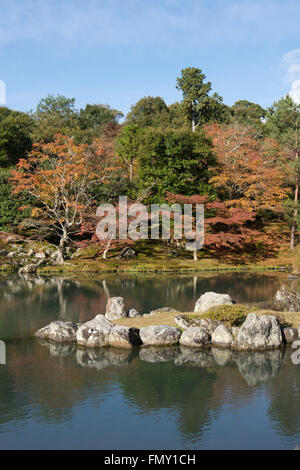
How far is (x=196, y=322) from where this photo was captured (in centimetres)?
1608

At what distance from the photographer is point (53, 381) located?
12250mm

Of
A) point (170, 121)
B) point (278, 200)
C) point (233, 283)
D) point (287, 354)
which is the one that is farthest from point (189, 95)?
point (287, 354)

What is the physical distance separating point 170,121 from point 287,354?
54238 millimetres

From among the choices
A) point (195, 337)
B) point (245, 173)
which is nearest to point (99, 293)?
point (195, 337)

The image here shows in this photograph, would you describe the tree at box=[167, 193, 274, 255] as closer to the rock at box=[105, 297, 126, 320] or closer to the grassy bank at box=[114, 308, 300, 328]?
the grassy bank at box=[114, 308, 300, 328]

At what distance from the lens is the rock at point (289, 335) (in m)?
15.4

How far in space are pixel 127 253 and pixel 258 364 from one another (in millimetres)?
23364

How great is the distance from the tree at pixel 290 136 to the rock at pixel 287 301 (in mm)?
19196

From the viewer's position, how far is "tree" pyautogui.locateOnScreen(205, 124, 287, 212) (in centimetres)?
3944

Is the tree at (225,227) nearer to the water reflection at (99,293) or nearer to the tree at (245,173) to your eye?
the tree at (245,173)

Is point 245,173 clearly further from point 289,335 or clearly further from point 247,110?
point 247,110

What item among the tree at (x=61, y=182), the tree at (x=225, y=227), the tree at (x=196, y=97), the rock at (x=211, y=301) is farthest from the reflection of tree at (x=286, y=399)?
the tree at (x=196, y=97)

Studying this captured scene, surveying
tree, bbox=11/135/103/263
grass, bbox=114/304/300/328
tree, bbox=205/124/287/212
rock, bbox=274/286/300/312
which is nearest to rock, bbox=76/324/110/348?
grass, bbox=114/304/300/328
